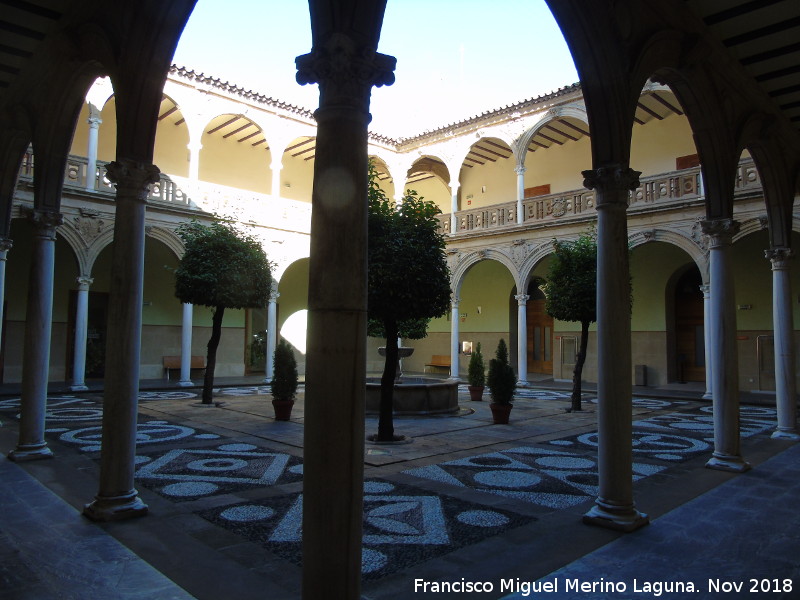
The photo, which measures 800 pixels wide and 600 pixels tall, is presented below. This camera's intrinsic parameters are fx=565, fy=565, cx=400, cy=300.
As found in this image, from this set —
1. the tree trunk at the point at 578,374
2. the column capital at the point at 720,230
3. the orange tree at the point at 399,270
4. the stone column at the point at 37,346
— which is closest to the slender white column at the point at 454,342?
the tree trunk at the point at 578,374

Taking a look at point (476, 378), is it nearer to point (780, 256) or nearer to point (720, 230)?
point (780, 256)

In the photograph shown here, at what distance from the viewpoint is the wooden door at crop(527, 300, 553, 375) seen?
2117 centimetres

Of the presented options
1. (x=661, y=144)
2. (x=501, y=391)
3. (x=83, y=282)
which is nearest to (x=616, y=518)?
(x=501, y=391)

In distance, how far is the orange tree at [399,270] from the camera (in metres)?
A: 8.03

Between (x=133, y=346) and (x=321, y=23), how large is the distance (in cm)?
305

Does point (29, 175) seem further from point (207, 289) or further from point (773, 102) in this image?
point (773, 102)

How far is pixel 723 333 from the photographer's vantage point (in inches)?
253

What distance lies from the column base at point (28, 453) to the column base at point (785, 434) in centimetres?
995

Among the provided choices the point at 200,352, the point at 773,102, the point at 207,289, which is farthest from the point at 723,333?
the point at 200,352

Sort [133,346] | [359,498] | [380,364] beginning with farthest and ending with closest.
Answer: [380,364], [133,346], [359,498]

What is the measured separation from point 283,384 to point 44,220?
192 inches

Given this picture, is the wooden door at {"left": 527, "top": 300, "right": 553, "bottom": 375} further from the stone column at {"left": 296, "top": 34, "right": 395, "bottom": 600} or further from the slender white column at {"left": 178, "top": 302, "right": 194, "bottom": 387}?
Result: the stone column at {"left": 296, "top": 34, "right": 395, "bottom": 600}

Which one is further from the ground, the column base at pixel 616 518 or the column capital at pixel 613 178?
the column capital at pixel 613 178

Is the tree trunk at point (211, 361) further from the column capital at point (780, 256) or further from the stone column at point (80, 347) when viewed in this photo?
the column capital at point (780, 256)
